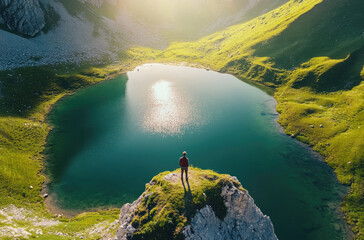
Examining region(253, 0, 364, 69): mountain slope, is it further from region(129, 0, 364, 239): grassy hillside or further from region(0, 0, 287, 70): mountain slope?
region(0, 0, 287, 70): mountain slope

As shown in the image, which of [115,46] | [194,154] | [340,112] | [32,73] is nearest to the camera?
[194,154]

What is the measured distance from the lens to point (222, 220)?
2298cm

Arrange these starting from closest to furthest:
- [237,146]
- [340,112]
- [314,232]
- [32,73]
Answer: [314,232] < [237,146] < [340,112] < [32,73]

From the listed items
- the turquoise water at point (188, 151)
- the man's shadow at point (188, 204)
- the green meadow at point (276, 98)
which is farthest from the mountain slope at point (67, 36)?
the man's shadow at point (188, 204)

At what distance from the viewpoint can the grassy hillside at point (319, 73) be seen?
48.8m

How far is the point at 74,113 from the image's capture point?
234 ft

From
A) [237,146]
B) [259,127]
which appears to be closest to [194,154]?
[237,146]

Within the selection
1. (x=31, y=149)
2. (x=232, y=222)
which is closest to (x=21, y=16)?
(x=31, y=149)

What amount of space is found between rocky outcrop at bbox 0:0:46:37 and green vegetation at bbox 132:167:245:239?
125 metres

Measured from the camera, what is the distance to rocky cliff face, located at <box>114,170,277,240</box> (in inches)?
845

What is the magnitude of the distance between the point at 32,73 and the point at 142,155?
70.2 m

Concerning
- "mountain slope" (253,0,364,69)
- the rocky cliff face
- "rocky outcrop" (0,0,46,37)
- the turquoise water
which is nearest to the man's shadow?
the rocky cliff face

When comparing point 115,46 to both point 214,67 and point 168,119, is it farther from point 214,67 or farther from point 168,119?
point 168,119

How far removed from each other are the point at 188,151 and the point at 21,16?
116 m
